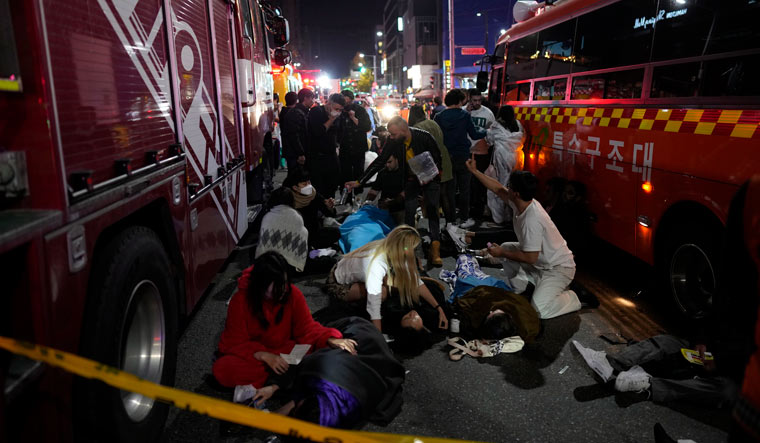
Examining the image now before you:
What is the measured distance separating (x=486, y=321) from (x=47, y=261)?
334 cm

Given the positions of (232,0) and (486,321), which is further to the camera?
(232,0)

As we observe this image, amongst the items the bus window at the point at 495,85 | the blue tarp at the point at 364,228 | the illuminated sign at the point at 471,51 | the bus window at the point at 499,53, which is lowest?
the blue tarp at the point at 364,228

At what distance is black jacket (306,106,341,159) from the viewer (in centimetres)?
843

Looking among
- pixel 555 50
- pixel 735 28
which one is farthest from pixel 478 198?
pixel 735 28

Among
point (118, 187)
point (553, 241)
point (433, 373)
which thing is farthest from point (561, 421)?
point (118, 187)

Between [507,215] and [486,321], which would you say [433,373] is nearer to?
[486,321]

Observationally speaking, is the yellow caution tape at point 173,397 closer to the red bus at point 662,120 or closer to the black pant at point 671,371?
the black pant at point 671,371

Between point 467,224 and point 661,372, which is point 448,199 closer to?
point 467,224

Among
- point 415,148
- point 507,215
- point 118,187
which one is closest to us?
point 118,187

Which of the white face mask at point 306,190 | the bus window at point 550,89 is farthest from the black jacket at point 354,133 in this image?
the white face mask at point 306,190

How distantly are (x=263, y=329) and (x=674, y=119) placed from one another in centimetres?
369

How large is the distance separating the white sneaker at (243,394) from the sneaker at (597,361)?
2351mm

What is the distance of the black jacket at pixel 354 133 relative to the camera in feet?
30.9

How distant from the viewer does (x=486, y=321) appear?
4406 millimetres
